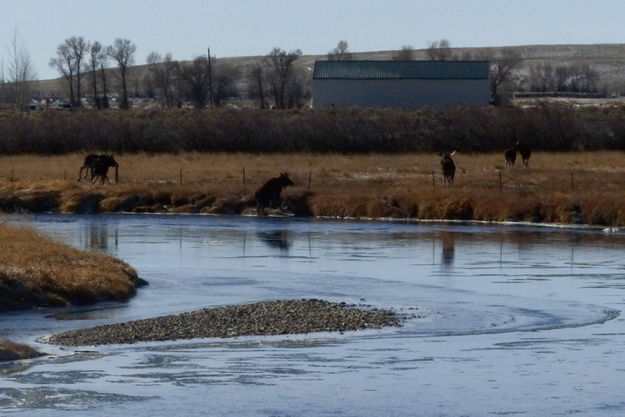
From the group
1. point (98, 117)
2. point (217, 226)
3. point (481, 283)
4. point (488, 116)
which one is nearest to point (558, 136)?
point (488, 116)

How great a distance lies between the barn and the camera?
9306 cm

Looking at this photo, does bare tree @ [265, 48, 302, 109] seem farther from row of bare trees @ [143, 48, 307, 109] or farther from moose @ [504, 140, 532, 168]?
moose @ [504, 140, 532, 168]

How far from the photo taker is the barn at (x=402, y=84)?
305ft

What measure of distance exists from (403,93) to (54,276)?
69051 millimetres

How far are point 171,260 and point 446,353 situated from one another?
14568 millimetres

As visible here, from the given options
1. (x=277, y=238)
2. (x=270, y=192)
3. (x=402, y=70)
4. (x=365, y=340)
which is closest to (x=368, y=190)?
(x=270, y=192)

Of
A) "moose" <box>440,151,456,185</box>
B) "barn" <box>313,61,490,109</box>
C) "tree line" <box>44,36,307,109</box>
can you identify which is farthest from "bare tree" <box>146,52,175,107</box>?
"moose" <box>440,151,456,185</box>

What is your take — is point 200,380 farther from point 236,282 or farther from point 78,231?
point 78,231

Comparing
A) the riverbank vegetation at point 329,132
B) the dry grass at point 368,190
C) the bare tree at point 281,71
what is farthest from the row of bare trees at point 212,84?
the dry grass at point 368,190

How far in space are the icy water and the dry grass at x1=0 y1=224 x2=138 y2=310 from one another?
58cm

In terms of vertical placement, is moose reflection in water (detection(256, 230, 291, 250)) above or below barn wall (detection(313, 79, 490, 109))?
below

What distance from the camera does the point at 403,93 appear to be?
307ft

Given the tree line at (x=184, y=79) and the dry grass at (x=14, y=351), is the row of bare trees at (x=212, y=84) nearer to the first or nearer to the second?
the tree line at (x=184, y=79)

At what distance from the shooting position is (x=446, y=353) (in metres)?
20.4
